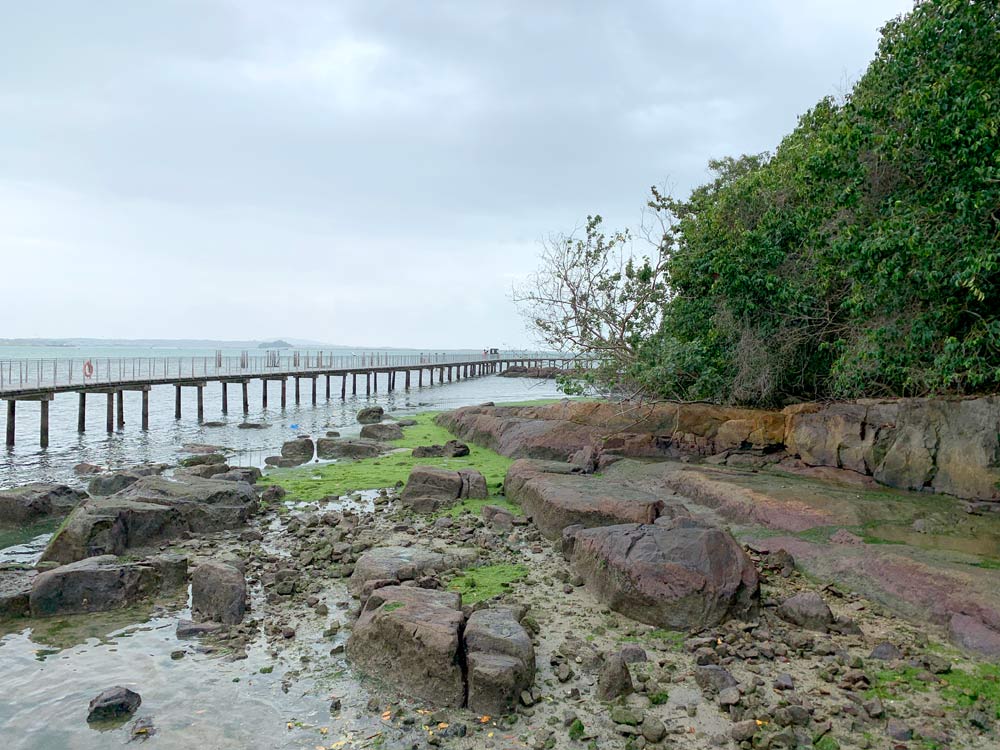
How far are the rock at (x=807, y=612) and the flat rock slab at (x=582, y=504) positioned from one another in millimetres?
2627

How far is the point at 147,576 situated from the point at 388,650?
13.8 feet

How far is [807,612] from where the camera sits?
23.7 feet

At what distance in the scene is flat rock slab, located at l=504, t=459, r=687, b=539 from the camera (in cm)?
1001

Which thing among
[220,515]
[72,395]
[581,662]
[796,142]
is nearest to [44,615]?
[220,515]

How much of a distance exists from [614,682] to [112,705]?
4310 mm

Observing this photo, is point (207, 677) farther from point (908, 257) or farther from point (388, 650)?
point (908, 257)

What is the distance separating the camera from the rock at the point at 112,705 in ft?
19.5

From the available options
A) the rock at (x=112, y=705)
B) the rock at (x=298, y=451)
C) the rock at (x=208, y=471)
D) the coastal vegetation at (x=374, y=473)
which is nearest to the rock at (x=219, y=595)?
the rock at (x=112, y=705)

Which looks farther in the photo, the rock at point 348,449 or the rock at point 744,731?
the rock at point 348,449

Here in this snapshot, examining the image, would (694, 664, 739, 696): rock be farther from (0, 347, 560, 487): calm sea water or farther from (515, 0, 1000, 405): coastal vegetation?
(0, 347, 560, 487): calm sea water

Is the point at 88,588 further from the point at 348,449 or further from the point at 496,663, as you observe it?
the point at 348,449

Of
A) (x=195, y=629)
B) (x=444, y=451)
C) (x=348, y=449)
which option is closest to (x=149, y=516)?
(x=195, y=629)

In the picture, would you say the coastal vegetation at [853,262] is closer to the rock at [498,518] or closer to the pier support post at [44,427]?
the rock at [498,518]

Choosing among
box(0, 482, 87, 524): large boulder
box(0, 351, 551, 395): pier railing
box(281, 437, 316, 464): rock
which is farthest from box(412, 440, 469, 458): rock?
box(0, 351, 551, 395): pier railing
